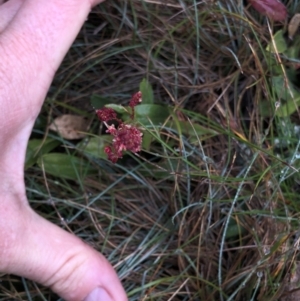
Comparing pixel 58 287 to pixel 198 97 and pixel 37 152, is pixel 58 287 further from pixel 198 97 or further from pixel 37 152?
pixel 198 97

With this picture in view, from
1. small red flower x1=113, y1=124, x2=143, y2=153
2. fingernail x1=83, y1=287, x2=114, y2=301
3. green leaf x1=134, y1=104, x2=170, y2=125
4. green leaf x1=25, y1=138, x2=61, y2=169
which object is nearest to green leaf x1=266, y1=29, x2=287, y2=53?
green leaf x1=134, y1=104, x2=170, y2=125

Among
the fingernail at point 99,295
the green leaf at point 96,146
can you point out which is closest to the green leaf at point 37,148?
the green leaf at point 96,146

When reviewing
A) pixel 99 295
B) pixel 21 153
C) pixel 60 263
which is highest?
pixel 21 153

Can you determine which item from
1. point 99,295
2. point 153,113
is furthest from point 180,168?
point 99,295

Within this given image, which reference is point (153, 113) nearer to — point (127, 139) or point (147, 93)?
point (147, 93)

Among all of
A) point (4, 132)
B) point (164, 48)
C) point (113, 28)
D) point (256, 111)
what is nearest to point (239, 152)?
point (256, 111)

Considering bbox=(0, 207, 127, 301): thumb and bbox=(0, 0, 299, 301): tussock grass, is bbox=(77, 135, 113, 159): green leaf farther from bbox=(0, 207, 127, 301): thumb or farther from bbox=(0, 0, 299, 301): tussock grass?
bbox=(0, 207, 127, 301): thumb

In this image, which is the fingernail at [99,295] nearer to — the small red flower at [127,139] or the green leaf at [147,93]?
the small red flower at [127,139]
